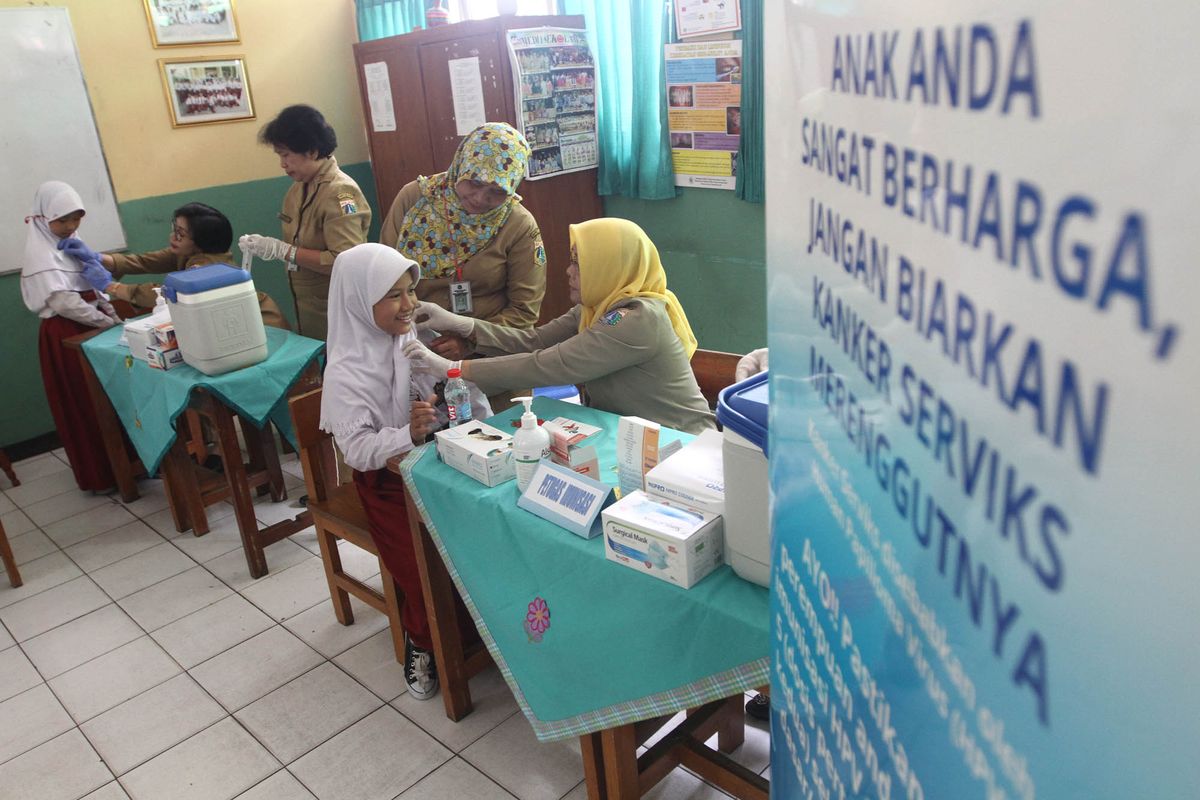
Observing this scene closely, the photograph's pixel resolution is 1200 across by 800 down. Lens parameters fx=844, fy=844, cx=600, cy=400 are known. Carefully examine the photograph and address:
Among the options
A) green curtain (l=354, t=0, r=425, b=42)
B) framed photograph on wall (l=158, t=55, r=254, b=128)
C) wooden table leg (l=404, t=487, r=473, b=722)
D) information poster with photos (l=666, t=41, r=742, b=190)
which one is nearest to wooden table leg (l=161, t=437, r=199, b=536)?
wooden table leg (l=404, t=487, r=473, b=722)

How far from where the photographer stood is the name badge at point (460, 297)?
2.90 metres

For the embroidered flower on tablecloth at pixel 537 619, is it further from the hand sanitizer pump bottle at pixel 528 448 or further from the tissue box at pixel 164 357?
the tissue box at pixel 164 357

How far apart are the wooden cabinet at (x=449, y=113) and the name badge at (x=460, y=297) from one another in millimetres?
1249

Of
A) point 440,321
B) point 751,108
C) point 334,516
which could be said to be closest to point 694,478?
point 440,321

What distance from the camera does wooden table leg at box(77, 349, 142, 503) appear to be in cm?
359

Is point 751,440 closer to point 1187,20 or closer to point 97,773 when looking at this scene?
point 1187,20

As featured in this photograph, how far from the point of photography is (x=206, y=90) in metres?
4.73

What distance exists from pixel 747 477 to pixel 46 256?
3.55 m

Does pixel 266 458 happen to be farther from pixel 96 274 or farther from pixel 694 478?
pixel 694 478

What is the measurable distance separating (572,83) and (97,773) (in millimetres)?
3267

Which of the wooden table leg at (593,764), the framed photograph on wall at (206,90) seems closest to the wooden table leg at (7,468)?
the framed photograph on wall at (206,90)

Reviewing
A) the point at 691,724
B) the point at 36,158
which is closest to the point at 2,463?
the point at 36,158

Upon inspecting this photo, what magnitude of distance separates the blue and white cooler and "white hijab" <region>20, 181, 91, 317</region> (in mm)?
3426

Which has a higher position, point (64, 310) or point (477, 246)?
point (477, 246)
